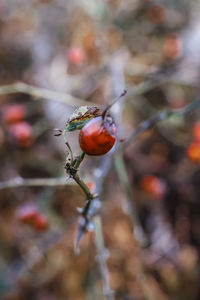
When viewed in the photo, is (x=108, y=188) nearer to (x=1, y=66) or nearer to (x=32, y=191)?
(x=32, y=191)

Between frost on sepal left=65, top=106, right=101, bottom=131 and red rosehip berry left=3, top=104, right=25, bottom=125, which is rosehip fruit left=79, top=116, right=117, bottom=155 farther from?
red rosehip berry left=3, top=104, right=25, bottom=125

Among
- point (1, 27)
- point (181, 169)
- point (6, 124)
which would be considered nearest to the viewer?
point (6, 124)

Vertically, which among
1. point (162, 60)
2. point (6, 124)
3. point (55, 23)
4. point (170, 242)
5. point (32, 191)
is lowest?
point (170, 242)

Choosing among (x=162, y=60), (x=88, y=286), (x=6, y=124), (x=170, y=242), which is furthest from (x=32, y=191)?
(x=162, y=60)

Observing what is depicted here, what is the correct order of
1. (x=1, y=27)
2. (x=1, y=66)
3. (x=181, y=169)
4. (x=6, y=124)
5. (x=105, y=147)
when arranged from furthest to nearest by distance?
1. (x=1, y=27)
2. (x=1, y=66)
3. (x=181, y=169)
4. (x=6, y=124)
5. (x=105, y=147)

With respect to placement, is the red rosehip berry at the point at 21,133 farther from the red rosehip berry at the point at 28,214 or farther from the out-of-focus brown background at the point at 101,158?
the red rosehip berry at the point at 28,214

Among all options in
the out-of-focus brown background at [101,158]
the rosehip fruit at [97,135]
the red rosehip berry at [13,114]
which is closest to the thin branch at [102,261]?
the out-of-focus brown background at [101,158]

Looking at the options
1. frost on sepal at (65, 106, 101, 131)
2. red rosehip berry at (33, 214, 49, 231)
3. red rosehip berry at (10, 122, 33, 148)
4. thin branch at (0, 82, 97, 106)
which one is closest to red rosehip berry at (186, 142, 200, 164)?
thin branch at (0, 82, 97, 106)
